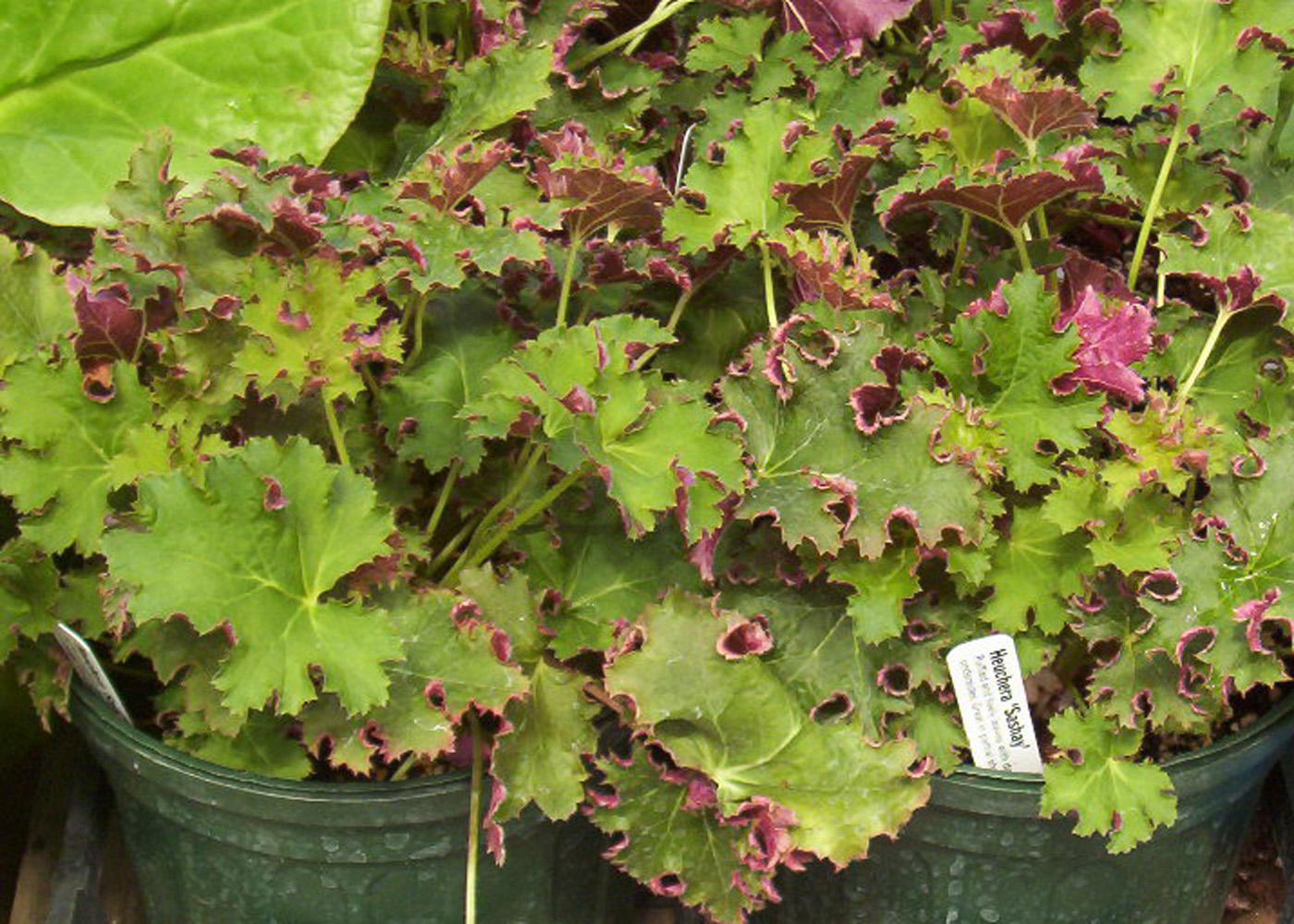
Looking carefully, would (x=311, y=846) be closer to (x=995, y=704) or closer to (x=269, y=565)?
(x=269, y=565)

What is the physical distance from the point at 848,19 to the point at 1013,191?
418 mm

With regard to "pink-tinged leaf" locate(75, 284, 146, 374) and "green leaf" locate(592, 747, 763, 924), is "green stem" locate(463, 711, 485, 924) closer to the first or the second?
"green leaf" locate(592, 747, 763, 924)

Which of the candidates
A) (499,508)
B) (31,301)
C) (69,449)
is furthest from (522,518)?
(31,301)

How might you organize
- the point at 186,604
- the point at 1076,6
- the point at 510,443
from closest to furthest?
1. the point at 186,604
2. the point at 510,443
3. the point at 1076,6

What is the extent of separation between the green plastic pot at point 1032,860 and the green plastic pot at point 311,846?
9.5 inches

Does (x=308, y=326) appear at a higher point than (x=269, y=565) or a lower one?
higher

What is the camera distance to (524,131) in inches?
61.9

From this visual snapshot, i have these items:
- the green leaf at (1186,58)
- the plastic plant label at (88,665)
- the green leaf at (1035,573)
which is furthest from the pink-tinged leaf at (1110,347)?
the plastic plant label at (88,665)

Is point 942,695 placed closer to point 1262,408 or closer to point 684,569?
point 684,569

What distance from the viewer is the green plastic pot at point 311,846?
1.23 m

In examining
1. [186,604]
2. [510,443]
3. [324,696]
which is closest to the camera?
[186,604]

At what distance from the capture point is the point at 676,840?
3.91 ft

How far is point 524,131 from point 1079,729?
0.77 meters

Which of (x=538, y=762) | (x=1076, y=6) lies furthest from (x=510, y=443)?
(x=1076, y=6)
